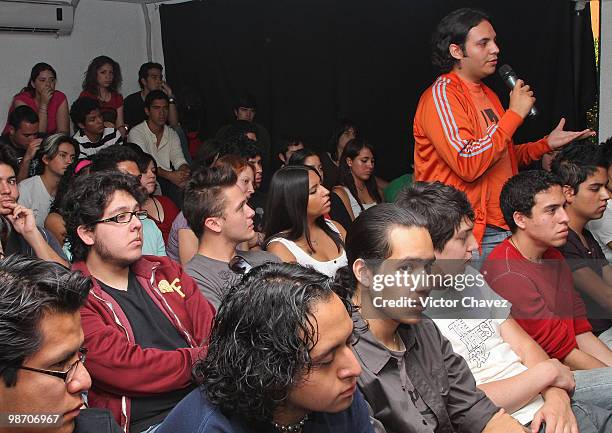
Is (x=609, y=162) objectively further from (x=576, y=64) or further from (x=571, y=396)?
(x=571, y=396)

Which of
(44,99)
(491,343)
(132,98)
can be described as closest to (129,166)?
(491,343)

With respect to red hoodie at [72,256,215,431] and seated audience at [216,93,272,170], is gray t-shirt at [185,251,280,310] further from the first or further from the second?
seated audience at [216,93,272,170]

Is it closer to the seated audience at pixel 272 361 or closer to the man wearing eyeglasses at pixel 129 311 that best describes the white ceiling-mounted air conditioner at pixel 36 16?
the man wearing eyeglasses at pixel 129 311

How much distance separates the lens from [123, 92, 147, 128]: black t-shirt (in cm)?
573

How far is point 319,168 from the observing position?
4148 mm

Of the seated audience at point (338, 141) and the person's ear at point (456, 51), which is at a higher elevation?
the person's ear at point (456, 51)

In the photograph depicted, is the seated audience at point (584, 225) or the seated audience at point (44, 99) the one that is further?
the seated audience at point (44, 99)

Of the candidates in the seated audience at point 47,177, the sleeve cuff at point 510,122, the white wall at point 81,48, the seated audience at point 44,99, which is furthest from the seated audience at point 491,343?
the white wall at point 81,48

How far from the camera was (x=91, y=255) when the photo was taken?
7.40 feet

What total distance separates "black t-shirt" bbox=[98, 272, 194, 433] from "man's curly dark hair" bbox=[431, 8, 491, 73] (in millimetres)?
1632

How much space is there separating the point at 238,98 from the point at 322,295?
15.7ft

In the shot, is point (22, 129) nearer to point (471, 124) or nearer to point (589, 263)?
point (471, 124)

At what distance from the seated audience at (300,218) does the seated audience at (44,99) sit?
250 cm

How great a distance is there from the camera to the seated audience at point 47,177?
3.89 meters
